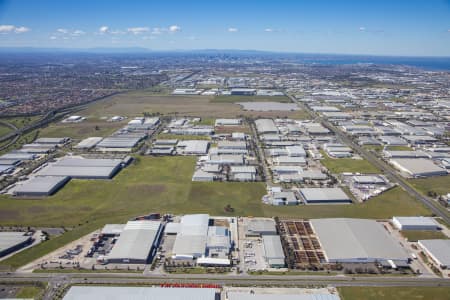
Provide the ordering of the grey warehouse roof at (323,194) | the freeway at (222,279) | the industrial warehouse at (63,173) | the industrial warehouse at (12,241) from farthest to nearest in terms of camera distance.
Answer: the industrial warehouse at (63,173), the grey warehouse roof at (323,194), the industrial warehouse at (12,241), the freeway at (222,279)

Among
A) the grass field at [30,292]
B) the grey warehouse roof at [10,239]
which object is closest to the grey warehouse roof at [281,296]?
the grass field at [30,292]

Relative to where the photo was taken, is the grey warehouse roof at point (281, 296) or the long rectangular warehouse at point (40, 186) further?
the long rectangular warehouse at point (40, 186)

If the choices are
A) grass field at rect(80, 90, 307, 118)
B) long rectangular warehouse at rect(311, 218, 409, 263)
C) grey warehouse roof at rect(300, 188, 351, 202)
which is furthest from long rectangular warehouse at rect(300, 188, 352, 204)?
grass field at rect(80, 90, 307, 118)

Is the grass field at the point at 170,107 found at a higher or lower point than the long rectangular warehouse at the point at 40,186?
higher

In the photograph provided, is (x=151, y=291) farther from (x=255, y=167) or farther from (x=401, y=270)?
(x=255, y=167)

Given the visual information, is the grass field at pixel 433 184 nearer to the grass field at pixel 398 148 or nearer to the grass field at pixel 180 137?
the grass field at pixel 398 148

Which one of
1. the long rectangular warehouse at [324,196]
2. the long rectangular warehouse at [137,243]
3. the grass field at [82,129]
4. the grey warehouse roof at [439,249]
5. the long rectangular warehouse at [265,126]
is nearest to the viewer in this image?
the long rectangular warehouse at [137,243]

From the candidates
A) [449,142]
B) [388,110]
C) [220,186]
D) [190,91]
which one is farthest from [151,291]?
[190,91]
